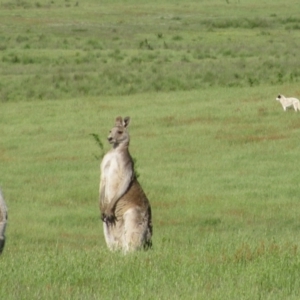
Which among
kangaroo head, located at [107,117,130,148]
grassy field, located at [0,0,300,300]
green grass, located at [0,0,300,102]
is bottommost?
green grass, located at [0,0,300,102]

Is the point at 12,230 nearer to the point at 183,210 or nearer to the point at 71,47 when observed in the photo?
the point at 183,210

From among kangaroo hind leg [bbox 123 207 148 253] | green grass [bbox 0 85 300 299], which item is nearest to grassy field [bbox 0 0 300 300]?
green grass [bbox 0 85 300 299]

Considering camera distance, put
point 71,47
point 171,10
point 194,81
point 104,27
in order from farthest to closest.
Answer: point 171,10
point 104,27
point 71,47
point 194,81

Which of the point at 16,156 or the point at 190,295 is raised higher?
the point at 190,295

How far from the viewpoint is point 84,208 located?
647 inches

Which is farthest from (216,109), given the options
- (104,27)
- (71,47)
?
(104,27)

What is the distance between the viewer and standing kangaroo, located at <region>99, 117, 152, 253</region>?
9.70 meters

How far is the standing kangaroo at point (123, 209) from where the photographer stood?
9.70m

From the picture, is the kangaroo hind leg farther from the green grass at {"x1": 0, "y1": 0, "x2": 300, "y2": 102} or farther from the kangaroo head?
the green grass at {"x1": 0, "y1": 0, "x2": 300, "y2": 102}

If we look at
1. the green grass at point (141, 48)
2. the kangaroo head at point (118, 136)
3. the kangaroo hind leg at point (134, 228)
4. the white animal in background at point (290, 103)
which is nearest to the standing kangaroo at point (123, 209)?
the kangaroo hind leg at point (134, 228)

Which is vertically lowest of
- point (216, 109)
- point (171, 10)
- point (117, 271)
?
point (171, 10)

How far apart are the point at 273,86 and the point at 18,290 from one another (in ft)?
83.5

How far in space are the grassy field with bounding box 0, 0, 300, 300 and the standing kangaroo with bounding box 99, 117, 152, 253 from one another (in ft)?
0.90

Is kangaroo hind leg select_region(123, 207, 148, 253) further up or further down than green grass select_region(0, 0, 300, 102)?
further up
